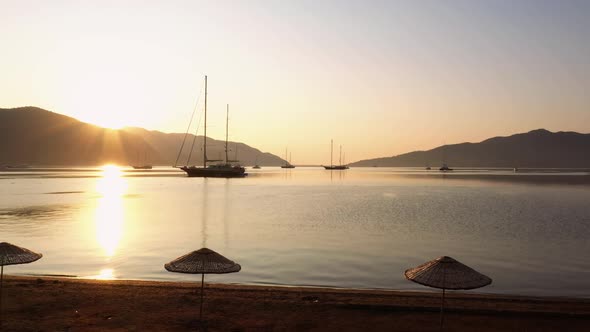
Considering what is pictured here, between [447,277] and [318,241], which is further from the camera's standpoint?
[318,241]

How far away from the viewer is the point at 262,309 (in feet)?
49.7

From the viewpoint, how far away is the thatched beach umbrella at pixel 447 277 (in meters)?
11.2

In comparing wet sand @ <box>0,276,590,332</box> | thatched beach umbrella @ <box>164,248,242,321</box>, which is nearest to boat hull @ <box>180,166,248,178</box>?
wet sand @ <box>0,276,590,332</box>

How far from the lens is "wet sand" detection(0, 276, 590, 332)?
13.6 meters

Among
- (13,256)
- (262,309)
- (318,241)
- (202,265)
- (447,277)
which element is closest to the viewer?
(447,277)

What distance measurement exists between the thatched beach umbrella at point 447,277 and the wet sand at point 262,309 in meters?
2.77

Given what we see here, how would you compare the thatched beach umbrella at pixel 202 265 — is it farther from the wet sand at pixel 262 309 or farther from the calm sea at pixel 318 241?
the calm sea at pixel 318 241

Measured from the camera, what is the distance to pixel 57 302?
15.5 meters

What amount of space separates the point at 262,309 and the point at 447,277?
6.52 m

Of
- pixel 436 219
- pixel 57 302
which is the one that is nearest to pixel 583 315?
pixel 57 302

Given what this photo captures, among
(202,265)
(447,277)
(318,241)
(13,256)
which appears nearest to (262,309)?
(202,265)

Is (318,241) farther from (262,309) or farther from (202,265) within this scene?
(202,265)

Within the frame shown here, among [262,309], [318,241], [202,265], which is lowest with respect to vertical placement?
[318,241]

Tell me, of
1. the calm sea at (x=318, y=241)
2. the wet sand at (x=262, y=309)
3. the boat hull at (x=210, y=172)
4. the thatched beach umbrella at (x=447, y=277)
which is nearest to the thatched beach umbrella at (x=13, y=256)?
the wet sand at (x=262, y=309)
